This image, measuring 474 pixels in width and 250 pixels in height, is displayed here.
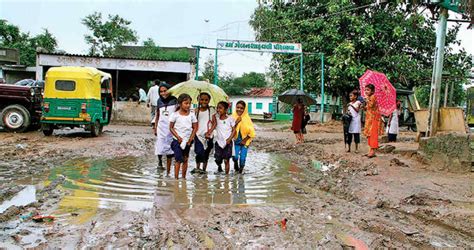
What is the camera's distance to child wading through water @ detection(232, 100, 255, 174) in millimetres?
7816

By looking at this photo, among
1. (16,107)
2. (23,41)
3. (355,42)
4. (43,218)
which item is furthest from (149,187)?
(23,41)

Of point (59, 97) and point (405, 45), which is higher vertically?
point (405, 45)

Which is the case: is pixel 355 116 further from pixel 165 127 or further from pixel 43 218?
pixel 43 218

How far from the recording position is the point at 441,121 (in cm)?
1011

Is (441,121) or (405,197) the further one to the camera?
(441,121)

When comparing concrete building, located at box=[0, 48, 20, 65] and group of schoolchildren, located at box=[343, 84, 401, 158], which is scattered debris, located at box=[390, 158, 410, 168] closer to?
group of schoolchildren, located at box=[343, 84, 401, 158]

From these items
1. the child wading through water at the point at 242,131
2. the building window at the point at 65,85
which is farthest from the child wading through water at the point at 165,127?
the building window at the point at 65,85

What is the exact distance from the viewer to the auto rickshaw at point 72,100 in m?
12.7

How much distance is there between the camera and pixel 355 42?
72.5 ft

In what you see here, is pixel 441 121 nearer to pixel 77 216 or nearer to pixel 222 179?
pixel 222 179

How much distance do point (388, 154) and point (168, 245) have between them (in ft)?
24.6

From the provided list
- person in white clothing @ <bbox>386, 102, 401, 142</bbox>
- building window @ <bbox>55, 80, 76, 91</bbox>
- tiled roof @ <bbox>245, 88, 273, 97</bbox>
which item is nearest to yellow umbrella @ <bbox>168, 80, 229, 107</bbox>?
building window @ <bbox>55, 80, 76, 91</bbox>

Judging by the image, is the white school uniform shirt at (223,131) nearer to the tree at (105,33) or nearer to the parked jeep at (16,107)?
the parked jeep at (16,107)

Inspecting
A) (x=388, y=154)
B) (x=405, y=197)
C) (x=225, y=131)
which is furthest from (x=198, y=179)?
(x=388, y=154)
